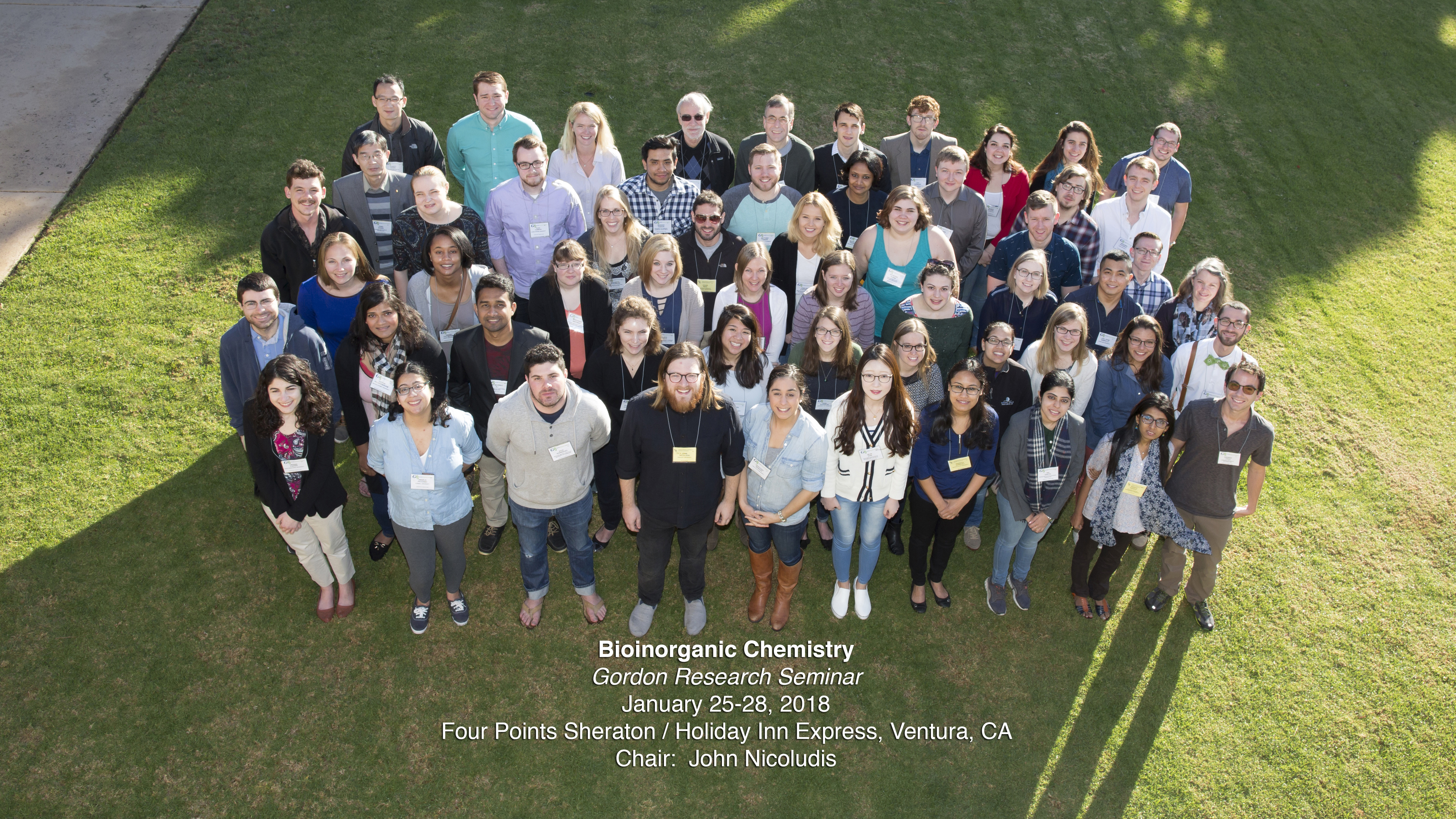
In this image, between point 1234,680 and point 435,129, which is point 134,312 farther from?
point 1234,680

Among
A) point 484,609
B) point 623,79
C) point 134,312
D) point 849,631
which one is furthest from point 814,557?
point 623,79

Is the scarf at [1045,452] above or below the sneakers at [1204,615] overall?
above

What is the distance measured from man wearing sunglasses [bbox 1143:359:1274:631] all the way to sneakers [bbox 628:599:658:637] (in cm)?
348

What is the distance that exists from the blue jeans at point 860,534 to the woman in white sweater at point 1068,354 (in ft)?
4.36

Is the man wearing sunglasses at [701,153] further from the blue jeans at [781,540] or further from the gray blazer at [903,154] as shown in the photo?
the blue jeans at [781,540]

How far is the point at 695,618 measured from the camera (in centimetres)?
535

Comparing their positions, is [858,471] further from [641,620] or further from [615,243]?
[615,243]

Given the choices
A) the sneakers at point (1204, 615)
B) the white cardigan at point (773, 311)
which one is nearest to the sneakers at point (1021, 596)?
the sneakers at point (1204, 615)

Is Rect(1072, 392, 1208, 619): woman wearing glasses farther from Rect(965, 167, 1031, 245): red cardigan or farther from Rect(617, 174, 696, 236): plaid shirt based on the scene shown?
Rect(965, 167, 1031, 245): red cardigan

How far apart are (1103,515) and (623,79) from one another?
799 cm

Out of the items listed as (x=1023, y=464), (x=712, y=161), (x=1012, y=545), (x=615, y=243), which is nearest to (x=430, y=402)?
(x=615, y=243)

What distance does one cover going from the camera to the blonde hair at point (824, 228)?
5.71 m

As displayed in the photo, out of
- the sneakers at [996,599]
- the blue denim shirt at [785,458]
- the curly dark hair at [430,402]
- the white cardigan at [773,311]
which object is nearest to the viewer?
the curly dark hair at [430,402]

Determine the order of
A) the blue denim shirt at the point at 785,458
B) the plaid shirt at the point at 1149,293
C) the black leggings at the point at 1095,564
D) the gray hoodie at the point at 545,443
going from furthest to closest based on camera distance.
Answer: the plaid shirt at the point at 1149,293, the black leggings at the point at 1095,564, the blue denim shirt at the point at 785,458, the gray hoodie at the point at 545,443
